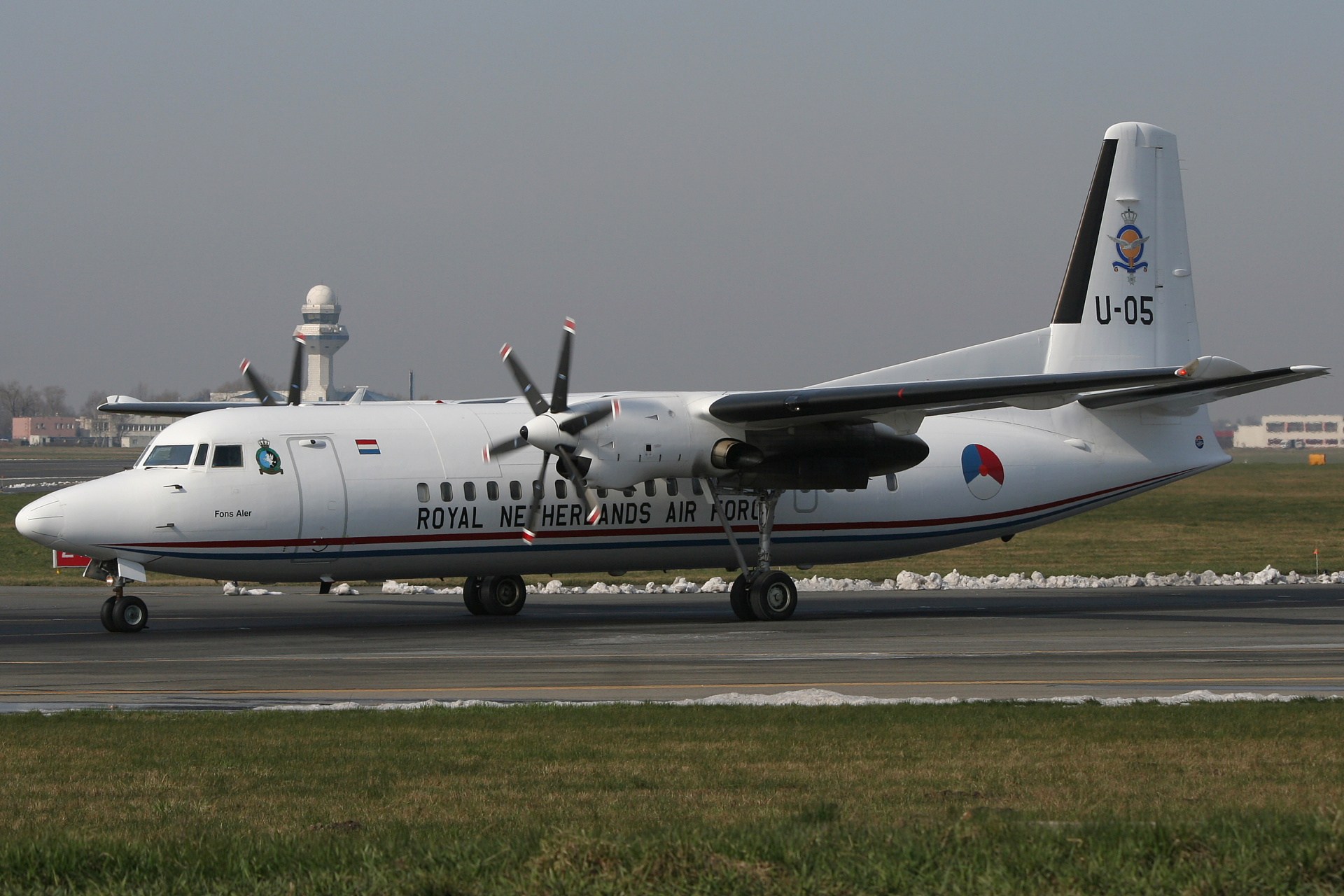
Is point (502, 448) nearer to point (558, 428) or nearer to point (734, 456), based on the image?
point (558, 428)

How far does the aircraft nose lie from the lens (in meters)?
21.1

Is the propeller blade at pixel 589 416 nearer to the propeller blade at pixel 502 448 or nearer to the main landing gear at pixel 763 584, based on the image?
the propeller blade at pixel 502 448

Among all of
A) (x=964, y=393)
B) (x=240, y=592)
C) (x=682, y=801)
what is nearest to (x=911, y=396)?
(x=964, y=393)

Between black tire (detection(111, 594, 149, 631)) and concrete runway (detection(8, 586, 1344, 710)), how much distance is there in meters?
0.36

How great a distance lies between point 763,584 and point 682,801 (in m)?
15.8

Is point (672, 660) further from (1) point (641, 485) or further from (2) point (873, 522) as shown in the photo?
(2) point (873, 522)

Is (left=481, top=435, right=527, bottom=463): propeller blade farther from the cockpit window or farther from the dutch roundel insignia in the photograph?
the dutch roundel insignia

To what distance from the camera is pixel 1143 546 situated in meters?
44.1

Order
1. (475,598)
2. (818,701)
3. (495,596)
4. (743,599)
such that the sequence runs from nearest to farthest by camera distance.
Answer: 1. (818,701)
2. (743,599)
3. (495,596)
4. (475,598)

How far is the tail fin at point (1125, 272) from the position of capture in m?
29.0

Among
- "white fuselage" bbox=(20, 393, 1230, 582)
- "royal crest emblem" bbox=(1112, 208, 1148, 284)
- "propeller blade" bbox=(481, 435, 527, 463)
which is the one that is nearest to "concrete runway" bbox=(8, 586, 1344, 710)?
"white fuselage" bbox=(20, 393, 1230, 582)

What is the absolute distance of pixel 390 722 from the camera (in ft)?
40.2

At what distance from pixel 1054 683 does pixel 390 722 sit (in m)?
7.19

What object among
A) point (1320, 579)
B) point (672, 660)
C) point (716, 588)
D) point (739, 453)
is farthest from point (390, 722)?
point (1320, 579)
